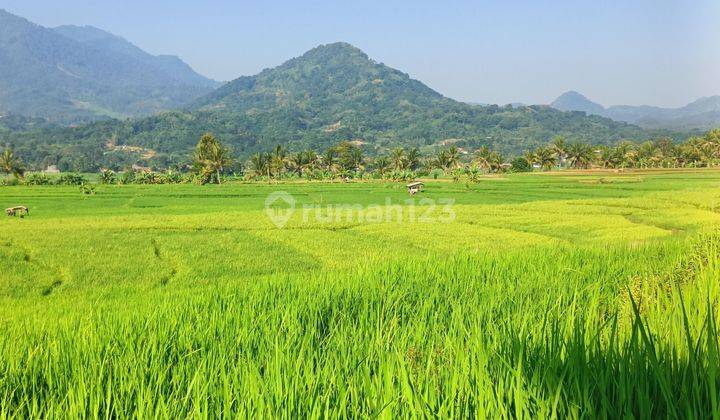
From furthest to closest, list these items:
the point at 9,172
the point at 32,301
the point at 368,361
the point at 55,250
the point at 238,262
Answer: the point at 9,172
the point at 55,250
the point at 238,262
the point at 32,301
the point at 368,361

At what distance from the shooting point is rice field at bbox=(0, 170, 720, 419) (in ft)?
5.33

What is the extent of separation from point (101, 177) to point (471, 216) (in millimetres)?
58046

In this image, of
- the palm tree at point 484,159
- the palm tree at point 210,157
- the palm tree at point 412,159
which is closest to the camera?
the palm tree at point 210,157

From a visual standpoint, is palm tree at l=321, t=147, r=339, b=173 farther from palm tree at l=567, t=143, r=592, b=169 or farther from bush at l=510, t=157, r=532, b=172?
palm tree at l=567, t=143, r=592, b=169

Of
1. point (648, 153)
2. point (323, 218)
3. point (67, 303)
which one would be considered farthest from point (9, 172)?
point (648, 153)

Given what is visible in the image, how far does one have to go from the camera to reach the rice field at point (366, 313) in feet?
5.33

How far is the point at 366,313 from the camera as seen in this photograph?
10.7 feet

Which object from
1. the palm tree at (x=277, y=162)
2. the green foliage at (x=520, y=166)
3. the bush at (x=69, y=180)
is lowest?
the green foliage at (x=520, y=166)

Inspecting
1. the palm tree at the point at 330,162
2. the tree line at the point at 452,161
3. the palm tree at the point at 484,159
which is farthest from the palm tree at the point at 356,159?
the palm tree at the point at 484,159

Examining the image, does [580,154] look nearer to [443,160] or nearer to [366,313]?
[443,160]

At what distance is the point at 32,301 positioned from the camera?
24.2 ft

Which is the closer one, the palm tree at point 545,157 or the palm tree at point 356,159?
the palm tree at point 356,159

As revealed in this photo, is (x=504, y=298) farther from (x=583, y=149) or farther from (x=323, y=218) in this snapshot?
(x=583, y=149)

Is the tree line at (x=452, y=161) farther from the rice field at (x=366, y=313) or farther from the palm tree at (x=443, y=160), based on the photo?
the rice field at (x=366, y=313)
